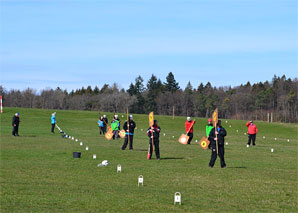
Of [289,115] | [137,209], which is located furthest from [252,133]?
[289,115]

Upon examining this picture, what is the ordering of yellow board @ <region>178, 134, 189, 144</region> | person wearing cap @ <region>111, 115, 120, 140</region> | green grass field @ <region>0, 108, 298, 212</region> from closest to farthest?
1. green grass field @ <region>0, 108, 298, 212</region>
2. yellow board @ <region>178, 134, 189, 144</region>
3. person wearing cap @ <region>111, 115, 120, 140</region>

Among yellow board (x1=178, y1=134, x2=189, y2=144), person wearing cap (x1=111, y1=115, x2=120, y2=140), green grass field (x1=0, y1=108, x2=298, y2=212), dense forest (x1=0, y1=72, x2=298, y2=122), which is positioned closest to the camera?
green grass field (x1=0, y1=108, x2=298, y2=212)

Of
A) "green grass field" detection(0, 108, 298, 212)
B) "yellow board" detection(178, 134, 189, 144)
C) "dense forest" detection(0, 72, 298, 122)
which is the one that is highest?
"dense forest" detection(0, 72, 298, 122)

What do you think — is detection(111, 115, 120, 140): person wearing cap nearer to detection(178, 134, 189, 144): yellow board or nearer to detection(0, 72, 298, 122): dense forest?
detection(178, 134, 189, 144): yellow board

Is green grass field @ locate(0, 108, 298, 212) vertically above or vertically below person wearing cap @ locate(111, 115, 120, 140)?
below

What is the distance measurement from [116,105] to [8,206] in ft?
511

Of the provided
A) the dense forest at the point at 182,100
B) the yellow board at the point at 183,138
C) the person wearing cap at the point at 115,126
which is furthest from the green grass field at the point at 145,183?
the dense forest at the point at 182,100

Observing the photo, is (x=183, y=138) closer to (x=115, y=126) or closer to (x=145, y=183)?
(x=115, y=126)

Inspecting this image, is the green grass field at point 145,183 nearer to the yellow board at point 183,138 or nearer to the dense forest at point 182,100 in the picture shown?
the yellow board at point 183,138

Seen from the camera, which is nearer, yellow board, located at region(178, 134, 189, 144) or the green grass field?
the green grass field

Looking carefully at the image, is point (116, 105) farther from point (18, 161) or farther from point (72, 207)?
point (72, 207)

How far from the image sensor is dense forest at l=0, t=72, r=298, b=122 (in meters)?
152

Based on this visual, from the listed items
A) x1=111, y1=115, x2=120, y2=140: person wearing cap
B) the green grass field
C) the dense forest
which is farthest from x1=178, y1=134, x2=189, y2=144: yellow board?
the dense forest

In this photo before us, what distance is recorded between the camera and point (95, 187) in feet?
49.8
